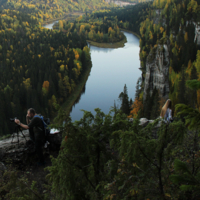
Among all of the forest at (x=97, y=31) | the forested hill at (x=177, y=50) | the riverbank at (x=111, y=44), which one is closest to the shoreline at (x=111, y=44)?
the riverbank at (x=111, y=44)

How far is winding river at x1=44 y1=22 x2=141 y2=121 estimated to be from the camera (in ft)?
153

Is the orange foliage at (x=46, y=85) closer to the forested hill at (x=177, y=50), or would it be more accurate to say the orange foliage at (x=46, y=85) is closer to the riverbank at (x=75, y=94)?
the riverbank at (x=75, y=94)

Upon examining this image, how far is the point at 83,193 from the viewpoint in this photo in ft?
16.1

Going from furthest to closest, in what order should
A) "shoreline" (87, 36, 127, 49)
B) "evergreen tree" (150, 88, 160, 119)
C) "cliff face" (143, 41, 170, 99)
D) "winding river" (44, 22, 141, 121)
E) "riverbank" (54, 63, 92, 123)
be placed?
1. "shoreline" (87, 36, 127, 49)
2. "winding river" (44, 22, 141, 121)
3. "riverbank" (54, 63, 92, 123)
4. "cliff face" (143, 41, 170, 99)
5. "evergreen tree" (150, 88, 160, 119)

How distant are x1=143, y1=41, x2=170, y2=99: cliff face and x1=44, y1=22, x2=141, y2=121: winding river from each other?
1391 cm

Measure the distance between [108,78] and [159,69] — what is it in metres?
28.1

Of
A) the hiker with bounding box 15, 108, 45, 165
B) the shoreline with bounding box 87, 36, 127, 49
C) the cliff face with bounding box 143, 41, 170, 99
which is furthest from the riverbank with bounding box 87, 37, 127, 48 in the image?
the hiker with bounding box 15, 108, 45, 165

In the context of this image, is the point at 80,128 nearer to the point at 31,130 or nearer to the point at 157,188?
the point at 157,188

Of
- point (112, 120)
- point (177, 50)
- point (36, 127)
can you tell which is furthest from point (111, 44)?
point (112, 120)

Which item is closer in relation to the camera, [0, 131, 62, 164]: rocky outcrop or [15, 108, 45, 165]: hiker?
[15, 108, 45, 165]: hiker

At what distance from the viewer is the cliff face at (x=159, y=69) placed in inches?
1240

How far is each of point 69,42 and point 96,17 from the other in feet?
266

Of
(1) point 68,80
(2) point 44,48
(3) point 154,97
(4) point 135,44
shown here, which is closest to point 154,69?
(3) point 154,97

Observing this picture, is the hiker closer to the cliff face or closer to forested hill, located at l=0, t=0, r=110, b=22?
the cliff face
